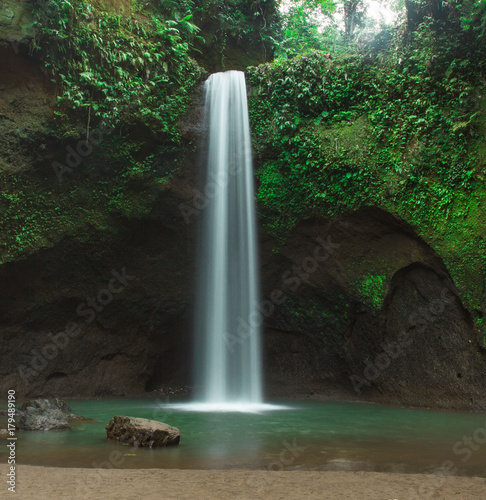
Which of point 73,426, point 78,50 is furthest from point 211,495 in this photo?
point 78,50

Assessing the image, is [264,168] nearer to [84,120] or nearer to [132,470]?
[84,120]

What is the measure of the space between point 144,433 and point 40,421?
2.02 m

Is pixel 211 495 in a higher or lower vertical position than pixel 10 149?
lower

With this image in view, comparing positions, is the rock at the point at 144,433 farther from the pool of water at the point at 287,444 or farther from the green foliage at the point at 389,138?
the green foliage at the point at 389,138

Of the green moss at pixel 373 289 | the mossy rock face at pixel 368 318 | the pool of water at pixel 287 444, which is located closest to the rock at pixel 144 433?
the pool of water at pixel 287 444

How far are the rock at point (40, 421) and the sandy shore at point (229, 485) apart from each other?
8.11 feet

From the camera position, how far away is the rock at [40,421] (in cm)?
666

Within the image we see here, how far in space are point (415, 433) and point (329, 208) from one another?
6466 millimetres

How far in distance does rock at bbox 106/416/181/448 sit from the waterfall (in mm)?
6711

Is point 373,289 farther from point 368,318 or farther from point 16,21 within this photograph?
point 16,21

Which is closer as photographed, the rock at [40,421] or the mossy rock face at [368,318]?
the rock at [40,421]

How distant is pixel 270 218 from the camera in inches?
512

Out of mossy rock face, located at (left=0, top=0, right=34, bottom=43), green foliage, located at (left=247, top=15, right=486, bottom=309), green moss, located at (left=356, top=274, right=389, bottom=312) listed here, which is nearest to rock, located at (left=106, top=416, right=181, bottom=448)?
green moss, located at (left=356, top=274, right=389, bottom=312)

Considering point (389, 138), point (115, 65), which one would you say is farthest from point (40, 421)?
point (389, 138)
